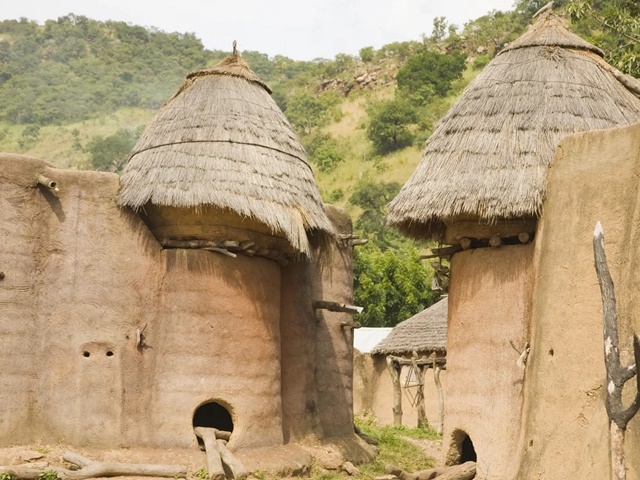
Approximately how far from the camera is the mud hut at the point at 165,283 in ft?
45.1

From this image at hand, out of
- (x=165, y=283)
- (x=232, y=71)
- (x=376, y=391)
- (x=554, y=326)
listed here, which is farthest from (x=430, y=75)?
(x=554, y=326)

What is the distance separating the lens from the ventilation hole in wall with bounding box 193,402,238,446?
15.9 m

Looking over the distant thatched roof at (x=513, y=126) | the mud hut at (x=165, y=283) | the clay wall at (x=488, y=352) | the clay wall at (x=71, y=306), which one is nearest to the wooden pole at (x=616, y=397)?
the clay wall at (x=488, y=352)

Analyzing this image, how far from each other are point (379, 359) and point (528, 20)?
45.1 metres

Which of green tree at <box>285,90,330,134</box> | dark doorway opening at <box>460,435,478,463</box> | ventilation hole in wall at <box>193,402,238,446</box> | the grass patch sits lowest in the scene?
the grass patch

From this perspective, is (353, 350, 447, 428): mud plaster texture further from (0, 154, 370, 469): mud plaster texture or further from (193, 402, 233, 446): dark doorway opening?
(0, 154, 370, 469): mud plaster texture

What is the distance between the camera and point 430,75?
218ft

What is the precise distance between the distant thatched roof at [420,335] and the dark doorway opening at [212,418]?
1016cm

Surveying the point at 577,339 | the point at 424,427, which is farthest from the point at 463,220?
the point at 424,427

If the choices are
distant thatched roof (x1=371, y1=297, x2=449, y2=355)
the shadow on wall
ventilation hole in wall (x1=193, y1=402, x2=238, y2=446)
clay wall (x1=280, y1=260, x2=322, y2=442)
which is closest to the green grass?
distant thatched roof (x1=371, y1=297, x2=449, y2=355)

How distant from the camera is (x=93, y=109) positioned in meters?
76.4

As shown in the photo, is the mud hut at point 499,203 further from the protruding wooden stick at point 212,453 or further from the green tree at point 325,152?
the green tree at point 325,152

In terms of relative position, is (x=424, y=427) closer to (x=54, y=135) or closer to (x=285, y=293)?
(x=285, y=293)

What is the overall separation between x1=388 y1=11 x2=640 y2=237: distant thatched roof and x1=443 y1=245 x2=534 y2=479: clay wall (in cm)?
61
